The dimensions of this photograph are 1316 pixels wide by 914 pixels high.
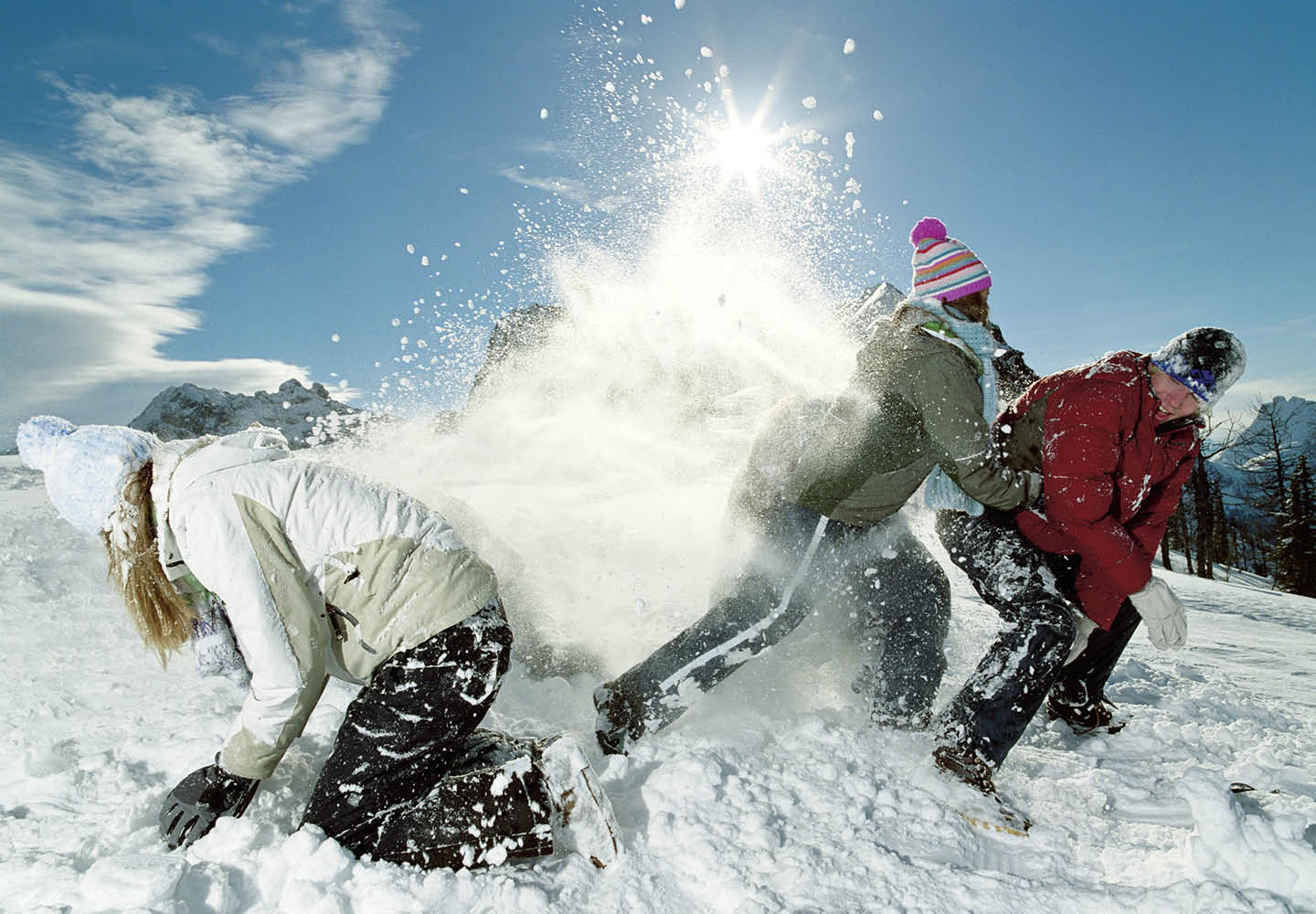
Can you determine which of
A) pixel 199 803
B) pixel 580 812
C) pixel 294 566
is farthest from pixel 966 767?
pixel 199 803

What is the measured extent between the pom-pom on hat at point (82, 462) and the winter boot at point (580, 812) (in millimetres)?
1373

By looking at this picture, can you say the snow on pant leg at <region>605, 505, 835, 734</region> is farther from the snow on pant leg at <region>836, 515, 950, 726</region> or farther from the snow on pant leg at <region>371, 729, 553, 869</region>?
the snow on pant leg at <region>371, 729, 553, 869</region>

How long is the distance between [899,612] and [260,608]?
7.60 ft

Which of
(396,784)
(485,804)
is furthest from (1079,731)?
(396,784)

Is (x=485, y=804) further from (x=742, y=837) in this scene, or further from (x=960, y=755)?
(x=960, y=755)

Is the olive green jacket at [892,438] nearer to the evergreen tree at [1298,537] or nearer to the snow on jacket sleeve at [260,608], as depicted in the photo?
the snow on jacket sleeve at [260,608]

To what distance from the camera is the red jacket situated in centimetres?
280

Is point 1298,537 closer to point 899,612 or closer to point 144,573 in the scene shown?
point 899,612

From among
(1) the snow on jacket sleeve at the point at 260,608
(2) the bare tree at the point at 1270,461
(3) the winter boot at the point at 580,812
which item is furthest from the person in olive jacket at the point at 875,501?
(2) the bare tree at the point at 1270,461

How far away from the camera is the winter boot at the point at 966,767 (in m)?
2.53

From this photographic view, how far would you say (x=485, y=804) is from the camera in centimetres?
209

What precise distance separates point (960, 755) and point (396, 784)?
5.98ft

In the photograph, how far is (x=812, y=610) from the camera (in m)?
3.05

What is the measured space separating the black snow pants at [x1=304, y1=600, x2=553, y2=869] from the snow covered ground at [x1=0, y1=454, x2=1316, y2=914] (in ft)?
0.26
